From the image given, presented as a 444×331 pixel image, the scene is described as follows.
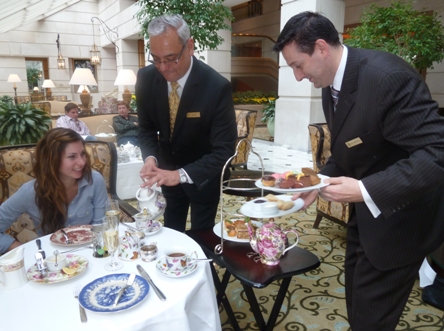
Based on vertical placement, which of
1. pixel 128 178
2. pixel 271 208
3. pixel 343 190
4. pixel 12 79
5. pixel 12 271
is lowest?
pixel 128 178

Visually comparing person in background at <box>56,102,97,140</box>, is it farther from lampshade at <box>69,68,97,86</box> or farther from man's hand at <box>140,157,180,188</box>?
man's hand at <box>140,157,180,188</box>

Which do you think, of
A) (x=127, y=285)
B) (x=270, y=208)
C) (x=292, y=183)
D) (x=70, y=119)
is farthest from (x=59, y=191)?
(x=70, y=119)

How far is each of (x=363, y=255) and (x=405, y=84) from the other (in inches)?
27.1

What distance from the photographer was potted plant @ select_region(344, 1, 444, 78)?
5328 millimetres

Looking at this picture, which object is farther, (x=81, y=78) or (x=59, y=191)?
(x=81, y=78)

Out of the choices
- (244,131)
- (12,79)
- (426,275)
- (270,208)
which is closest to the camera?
(270,208)

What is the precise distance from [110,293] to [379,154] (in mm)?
1031

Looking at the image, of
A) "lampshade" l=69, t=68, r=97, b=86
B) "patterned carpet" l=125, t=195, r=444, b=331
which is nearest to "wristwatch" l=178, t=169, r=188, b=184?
"patterned carpet" l=125, t=195, r=444, b=331

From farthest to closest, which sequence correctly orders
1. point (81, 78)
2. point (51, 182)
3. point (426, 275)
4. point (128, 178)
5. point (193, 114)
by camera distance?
point (81, 78)
point (128, 178)
point (426, 275)
point (193, 114)
point (51, 182)

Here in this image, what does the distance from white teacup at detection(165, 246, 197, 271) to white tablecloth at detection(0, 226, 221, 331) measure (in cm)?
4

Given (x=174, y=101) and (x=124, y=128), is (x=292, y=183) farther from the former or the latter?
(x=124, y=128)

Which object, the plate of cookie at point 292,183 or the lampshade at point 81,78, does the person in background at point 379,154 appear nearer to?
the plate of cookie at point 292,183

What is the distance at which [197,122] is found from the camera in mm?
2014

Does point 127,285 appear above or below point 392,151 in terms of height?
below
